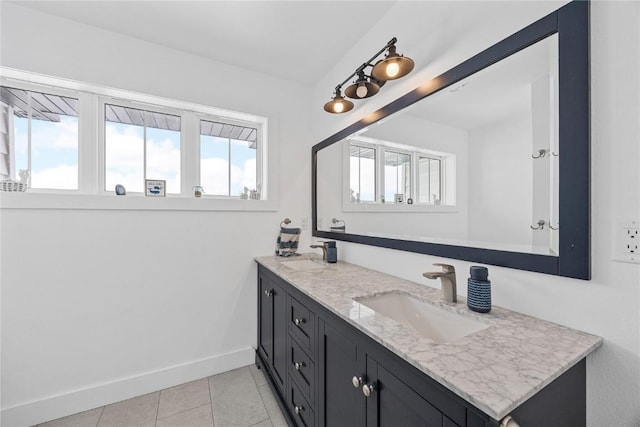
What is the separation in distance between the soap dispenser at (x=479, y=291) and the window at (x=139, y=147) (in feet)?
7.11

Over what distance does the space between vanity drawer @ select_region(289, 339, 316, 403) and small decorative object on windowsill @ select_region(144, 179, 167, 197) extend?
1.51 metres

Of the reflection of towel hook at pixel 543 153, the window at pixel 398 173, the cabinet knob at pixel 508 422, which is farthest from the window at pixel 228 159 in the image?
the cabinet knob at pixel 508 422

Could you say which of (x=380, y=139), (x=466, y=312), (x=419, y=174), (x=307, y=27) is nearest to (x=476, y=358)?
(x=466, y=312)

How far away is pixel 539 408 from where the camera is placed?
66cm

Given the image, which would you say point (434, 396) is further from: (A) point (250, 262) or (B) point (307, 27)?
(B) point (307, 27)

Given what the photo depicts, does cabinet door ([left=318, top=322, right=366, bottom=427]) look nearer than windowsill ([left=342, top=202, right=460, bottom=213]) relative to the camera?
Yes

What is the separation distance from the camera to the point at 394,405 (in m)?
0.82


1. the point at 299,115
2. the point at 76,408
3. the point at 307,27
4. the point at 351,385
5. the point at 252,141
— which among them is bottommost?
the point at 76,408

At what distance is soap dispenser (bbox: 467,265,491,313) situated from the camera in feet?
3.36

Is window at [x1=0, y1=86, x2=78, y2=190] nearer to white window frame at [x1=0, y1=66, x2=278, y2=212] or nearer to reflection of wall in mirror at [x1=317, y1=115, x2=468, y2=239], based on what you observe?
white window frame at [x1=0, y1=66, x2=278, y2=212]

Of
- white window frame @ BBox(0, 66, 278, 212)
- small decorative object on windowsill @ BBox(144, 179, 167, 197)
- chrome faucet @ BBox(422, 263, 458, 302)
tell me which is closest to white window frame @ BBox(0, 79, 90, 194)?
white window frame @ BBox(0, 66, 278, 212)

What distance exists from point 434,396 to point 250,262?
1.86m

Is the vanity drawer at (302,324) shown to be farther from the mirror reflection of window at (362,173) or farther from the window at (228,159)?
the window at (228,159)

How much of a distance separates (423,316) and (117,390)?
7.07 feet
